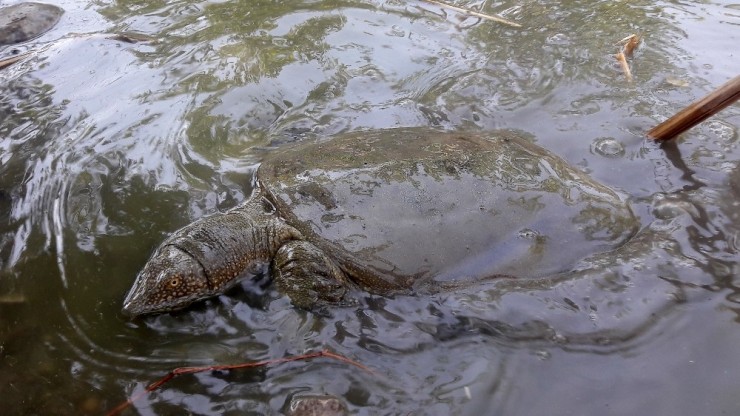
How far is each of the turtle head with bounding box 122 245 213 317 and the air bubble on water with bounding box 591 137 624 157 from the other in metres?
2.60

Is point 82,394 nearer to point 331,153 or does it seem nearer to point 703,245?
point 331,153

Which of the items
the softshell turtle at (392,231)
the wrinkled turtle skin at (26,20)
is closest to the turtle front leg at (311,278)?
the softshell turtle at (392,231)

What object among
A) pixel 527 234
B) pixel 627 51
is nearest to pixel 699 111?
pixel 527 234

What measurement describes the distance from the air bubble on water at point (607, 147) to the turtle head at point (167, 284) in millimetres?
2601

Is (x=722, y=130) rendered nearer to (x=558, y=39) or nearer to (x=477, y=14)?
(x=558, y=39)

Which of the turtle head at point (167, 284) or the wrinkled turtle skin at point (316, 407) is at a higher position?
the turtle head at point (167, 284)

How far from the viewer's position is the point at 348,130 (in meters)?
3.77

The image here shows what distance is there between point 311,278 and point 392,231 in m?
0.46

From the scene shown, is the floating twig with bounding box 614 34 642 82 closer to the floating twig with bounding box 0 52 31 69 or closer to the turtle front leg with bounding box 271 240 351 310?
the turtle front leg with bounding box 271 240 351 310

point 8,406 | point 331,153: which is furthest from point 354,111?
point 8,406

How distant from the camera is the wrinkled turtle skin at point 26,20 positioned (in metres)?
5.02

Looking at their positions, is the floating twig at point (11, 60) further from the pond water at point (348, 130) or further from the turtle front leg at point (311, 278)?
the turtle front leg at point (311, 278)

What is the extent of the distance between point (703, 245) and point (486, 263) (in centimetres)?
118

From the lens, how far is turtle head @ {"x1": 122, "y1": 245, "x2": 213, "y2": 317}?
2.56 m
